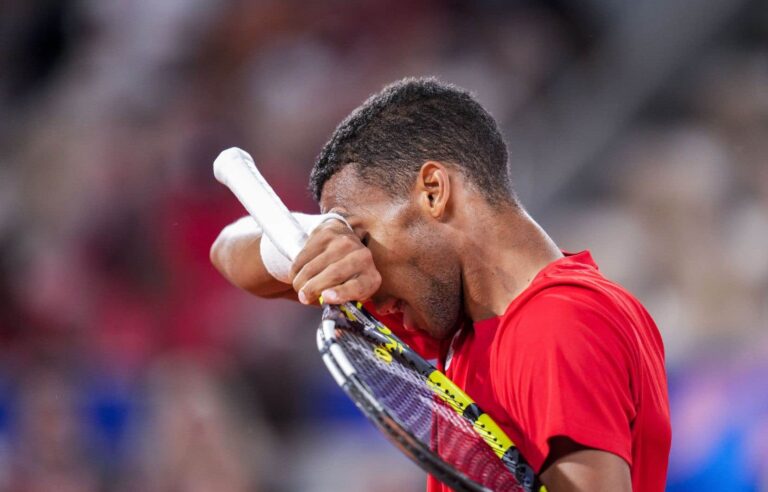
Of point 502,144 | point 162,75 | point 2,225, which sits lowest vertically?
point 502,144

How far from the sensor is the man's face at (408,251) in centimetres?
182

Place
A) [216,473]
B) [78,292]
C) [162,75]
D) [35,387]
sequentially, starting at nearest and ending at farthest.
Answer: [216,473] → [35,387] → [78,292] → [162,75]

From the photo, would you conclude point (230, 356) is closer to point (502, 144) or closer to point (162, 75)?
point (162, 75)

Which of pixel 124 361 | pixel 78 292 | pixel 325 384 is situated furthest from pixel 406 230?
pixel 78 292

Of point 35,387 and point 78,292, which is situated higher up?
point 78,292

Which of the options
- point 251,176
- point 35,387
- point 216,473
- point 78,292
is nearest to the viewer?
point 251,176

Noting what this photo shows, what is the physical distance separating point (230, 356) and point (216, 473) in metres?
0.48

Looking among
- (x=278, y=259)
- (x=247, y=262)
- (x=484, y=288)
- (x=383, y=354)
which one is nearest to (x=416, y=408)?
(x=383, y=354)

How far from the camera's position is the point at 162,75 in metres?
4.72

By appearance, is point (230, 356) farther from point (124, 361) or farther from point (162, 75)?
point (162, 75)

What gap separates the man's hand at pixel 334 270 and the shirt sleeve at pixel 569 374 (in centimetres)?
26

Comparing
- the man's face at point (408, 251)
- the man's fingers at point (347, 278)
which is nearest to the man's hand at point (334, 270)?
the man's fingers at point (347, 278)

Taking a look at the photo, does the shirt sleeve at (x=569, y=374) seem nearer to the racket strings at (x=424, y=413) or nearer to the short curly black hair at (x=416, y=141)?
the racket strings at (x=424, y=413)

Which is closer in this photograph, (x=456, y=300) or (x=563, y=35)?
(x=456, y=300)
